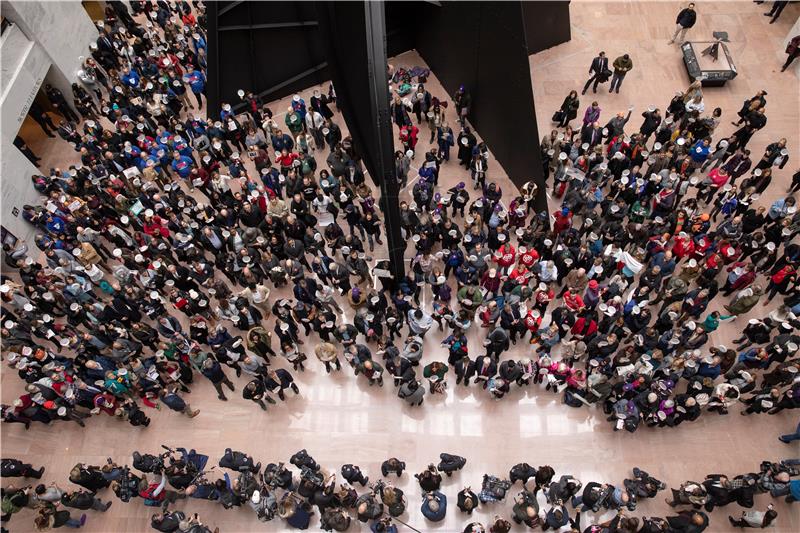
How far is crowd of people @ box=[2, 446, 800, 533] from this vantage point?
12.8m

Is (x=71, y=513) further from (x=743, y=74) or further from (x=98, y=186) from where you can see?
(x=743, y=74)

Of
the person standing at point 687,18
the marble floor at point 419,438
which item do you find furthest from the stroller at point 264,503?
the person standing at point 687,18

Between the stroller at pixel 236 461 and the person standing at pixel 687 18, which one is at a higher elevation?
the person standing at pixel 687 18

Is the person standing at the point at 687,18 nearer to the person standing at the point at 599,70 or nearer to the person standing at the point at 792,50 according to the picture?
the person standing at the point at 792,50

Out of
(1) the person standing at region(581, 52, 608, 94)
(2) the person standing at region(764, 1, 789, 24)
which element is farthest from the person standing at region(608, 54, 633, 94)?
(2) the person standing at region(764, 1, 789, 24)

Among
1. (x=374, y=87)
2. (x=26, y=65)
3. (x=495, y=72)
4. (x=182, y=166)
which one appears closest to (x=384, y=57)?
(x=374, y=87)

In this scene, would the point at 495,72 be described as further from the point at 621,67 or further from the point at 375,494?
the point at 375,494

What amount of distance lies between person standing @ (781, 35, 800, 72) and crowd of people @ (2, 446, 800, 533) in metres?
15.8

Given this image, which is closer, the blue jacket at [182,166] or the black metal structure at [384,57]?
the black metal structure at [384,57]

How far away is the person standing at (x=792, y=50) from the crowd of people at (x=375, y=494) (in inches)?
623

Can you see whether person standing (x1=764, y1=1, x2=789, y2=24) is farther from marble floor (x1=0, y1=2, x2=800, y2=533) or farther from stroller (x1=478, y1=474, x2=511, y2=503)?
stroller (x1=478, y1=474, x2=511, y2=503)

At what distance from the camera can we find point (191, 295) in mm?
15859

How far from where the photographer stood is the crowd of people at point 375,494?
1281 centimetres

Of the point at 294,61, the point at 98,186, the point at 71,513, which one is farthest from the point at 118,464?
the point at 294,61
